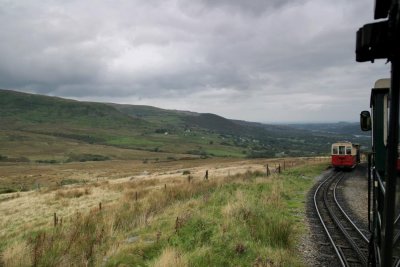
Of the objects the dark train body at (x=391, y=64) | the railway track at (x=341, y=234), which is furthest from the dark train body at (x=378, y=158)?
the railway track at (x=341, y=234)

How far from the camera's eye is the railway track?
31.5 ft

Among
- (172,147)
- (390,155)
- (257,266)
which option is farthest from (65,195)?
(172,147)

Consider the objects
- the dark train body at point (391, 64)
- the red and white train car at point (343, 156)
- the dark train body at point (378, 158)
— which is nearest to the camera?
the dark train body at point (391, 64)

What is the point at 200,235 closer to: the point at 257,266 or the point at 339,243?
the point at 257,266

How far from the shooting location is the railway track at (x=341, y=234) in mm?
9588

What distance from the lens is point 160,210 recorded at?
51.4 ft

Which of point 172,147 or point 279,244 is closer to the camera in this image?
point 279,244

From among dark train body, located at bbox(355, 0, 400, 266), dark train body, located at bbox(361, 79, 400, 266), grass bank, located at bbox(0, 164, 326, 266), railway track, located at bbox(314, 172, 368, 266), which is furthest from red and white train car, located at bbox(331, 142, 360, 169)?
dark train body, located at bbox(355, 0, 400, 266)

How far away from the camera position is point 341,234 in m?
12.4

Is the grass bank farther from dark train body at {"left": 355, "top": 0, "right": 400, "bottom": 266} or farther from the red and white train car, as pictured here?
the red and white train car

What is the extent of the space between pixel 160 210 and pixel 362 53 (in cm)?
1369

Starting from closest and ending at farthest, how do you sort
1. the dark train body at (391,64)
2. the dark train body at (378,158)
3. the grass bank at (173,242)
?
the dark train body at (391,64)
the dark train body at (378,158)
the grass bank at (173,242)

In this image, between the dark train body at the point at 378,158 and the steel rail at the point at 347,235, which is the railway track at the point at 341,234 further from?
the dark train body at the point at 378,158

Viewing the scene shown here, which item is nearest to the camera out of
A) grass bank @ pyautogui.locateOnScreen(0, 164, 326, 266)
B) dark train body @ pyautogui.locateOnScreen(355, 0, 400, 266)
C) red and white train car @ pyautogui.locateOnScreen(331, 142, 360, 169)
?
dark train body @ pyautogui.locateOnScreen(355, 0, 400, 266)
